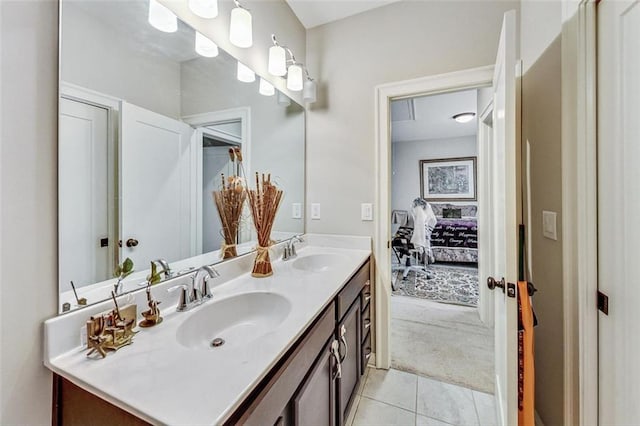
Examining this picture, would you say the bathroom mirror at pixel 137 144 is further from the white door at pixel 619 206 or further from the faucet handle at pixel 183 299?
the white door at pixel 619 206

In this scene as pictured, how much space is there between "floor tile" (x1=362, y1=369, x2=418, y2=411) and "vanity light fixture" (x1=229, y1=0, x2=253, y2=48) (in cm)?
215

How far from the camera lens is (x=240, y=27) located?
131cm

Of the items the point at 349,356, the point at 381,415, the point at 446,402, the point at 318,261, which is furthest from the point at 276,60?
the point at 446,402

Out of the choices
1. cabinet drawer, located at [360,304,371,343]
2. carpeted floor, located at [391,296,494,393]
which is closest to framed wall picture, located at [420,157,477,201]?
carpeted floor, located at [391,296,494,393]

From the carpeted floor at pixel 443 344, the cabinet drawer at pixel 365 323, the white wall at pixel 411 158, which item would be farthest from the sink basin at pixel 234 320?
the white wall at pixel 411 158

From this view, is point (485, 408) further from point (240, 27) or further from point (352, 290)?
point (240, 27)

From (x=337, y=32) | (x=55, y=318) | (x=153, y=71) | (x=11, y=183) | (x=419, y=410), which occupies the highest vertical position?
(x=337, y=32)

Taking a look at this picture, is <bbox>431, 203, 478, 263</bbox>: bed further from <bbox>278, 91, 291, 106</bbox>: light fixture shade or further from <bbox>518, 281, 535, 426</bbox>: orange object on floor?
<bbox>278, 91, 291, 106</bbox>: light fixture shade

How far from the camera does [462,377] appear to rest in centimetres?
181

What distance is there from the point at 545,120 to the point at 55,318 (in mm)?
1975

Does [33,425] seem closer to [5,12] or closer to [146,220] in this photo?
[146,220]

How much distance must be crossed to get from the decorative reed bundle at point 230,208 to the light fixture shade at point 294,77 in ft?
2.44

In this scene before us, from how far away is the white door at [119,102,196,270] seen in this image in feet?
3.10

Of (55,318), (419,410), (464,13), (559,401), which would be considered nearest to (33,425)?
(55,318)
